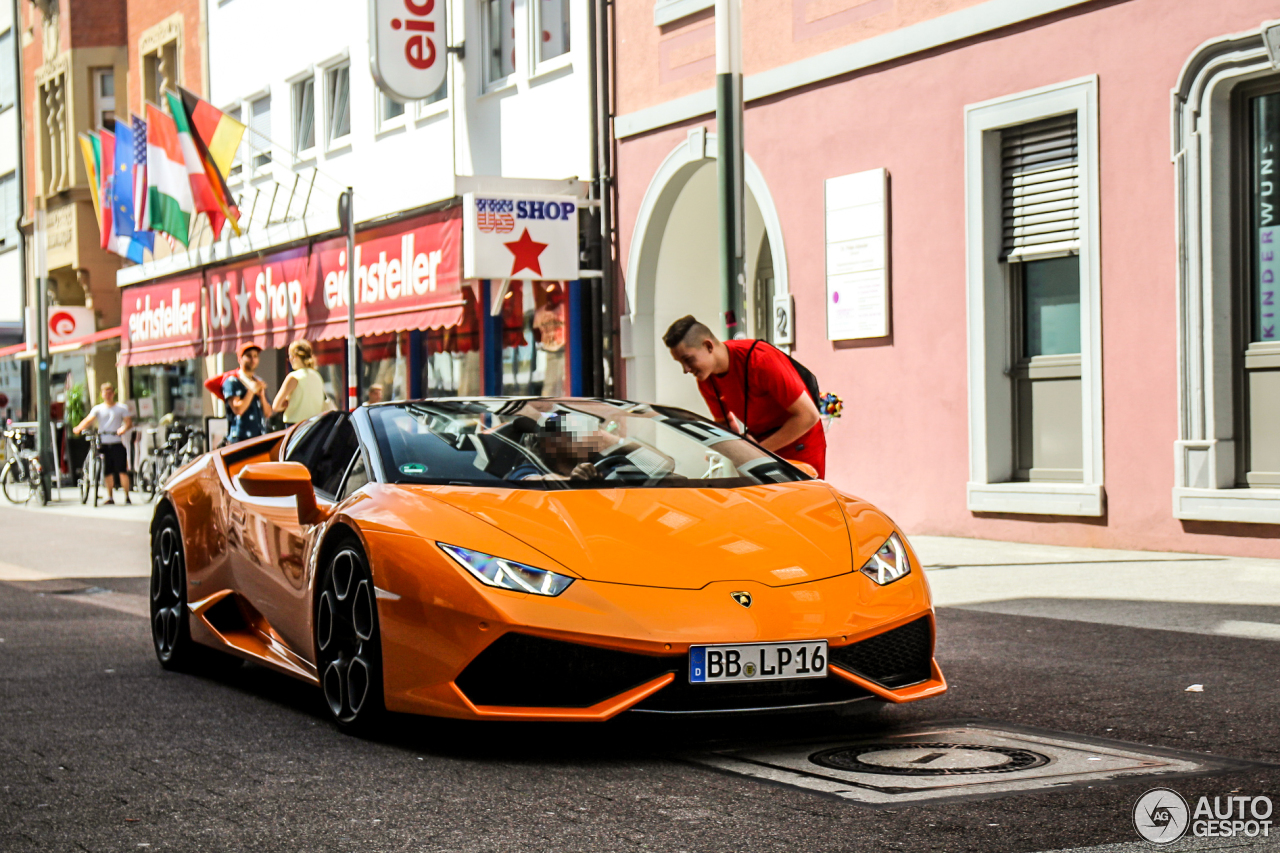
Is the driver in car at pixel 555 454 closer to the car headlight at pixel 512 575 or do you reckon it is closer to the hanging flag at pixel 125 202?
the car headlight at pixel 512 575

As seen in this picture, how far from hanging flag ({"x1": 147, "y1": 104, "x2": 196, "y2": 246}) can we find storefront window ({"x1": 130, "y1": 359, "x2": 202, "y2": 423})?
6249 mm

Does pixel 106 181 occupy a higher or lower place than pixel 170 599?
higher

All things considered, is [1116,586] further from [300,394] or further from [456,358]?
[456,358]

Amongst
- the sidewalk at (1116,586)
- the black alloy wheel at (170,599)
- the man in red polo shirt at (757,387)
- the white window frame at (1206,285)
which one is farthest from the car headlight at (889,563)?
the white window frame at (1206,285)

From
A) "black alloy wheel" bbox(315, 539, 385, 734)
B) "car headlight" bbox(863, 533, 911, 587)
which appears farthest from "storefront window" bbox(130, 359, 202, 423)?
"car headlight" bbox(863, 533, 911, 587)

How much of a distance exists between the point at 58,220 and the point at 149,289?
808 cm

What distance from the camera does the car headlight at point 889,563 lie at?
18.0 feet

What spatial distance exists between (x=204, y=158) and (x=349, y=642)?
65.6 ft

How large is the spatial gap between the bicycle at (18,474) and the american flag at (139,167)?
13.0 feet

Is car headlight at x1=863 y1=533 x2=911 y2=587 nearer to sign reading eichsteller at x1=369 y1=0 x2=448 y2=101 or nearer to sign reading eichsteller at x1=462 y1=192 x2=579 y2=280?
sign reading eichsteller at x1=462 y1=192 x2=579 y2=280

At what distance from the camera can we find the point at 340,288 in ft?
76.7

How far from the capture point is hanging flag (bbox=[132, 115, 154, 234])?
1101 inches

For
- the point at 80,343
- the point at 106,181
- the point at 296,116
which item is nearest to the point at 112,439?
the point at 296,116

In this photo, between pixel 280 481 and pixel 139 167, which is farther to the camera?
pixel 139 167
